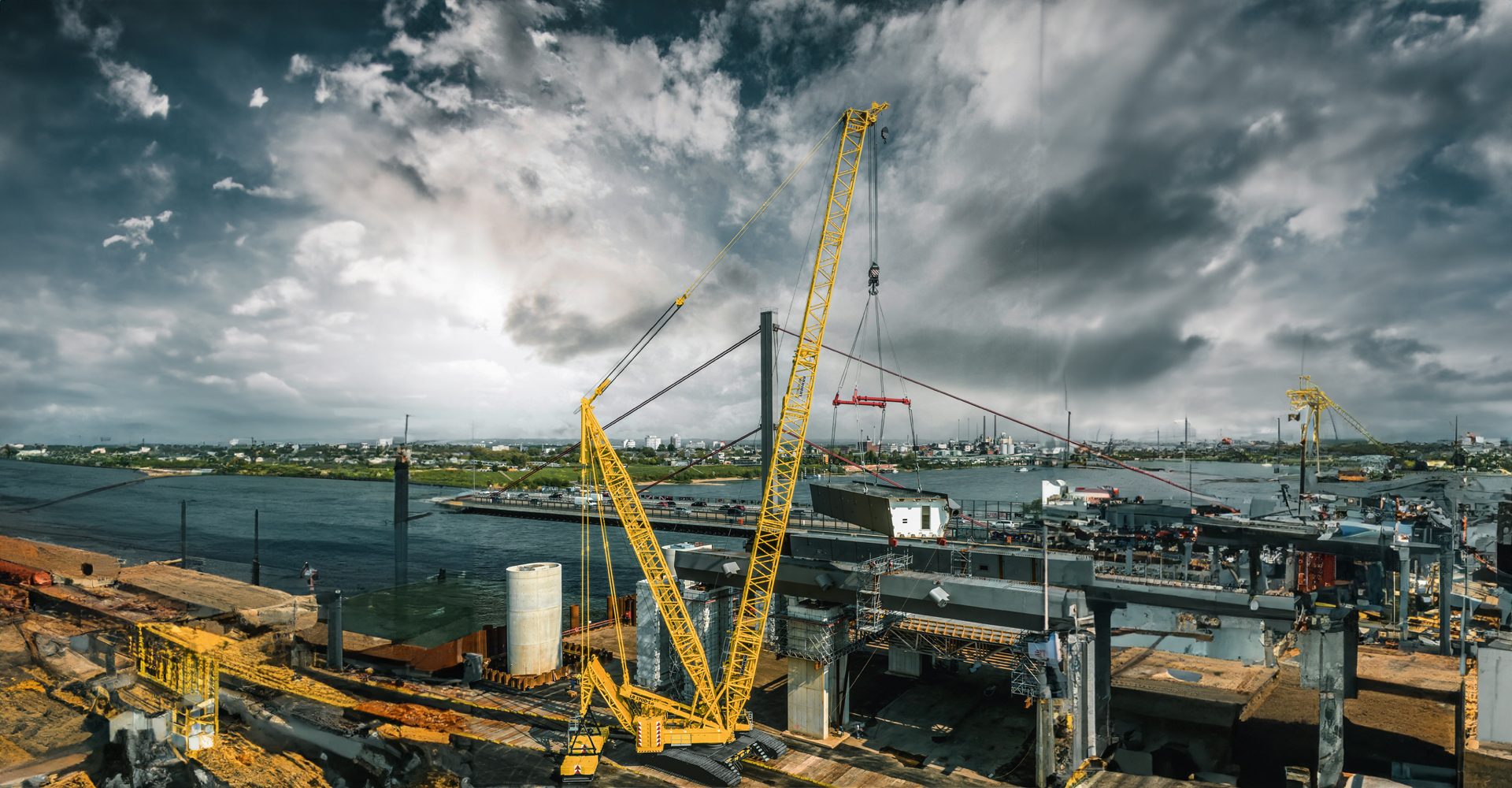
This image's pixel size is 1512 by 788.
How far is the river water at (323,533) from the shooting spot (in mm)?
93875

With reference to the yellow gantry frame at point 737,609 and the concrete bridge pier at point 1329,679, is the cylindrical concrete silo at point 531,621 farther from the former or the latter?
the concrete bridge pier at point 1329,679

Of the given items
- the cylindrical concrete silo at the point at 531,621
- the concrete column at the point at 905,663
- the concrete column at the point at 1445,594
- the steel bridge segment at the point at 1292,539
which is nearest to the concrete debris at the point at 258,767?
the cylindrical concrete silo at the point at 531,621

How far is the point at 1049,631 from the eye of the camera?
2592 centimetres

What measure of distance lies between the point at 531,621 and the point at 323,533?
330 ft

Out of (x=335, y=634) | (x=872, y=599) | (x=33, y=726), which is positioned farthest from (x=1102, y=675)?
(x=33, y=726)

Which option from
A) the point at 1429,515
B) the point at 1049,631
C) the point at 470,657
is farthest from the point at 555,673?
the point at 1429,515

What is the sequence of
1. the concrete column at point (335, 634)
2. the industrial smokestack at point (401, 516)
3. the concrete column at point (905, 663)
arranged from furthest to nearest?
the industrial smokestack at point (401, 516)
the concrete column at point (335, 634)
the concrete column at point (905, 663)

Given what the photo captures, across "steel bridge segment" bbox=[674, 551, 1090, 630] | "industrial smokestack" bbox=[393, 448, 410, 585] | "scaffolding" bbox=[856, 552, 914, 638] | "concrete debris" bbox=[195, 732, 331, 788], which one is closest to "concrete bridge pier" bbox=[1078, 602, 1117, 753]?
"steel bridge segment" bbox=[674, 551, 1090, 630]

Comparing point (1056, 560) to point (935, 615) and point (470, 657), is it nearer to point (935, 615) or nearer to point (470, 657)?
point (935, 615)

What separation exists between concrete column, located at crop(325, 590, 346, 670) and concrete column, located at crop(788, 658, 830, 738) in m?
26.5

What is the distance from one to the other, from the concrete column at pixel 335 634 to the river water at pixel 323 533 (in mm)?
14547

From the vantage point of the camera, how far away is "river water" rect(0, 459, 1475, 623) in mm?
93875

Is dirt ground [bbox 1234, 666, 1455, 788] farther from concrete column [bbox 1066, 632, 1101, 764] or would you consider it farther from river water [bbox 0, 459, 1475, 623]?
river water [bbox 0, 459, 1475, 623]

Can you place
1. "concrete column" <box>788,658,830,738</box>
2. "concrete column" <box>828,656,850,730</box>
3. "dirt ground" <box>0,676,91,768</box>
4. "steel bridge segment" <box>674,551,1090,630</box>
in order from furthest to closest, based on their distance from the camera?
1. "concrete column" <box>828,656,850,730</box>
2. "concrete column" <box>788,658,830,738</box>
3. "dirt ground" <box>0,676,91,768</box>
4. "steel bridge segment" <box>674,551,1090,630</box>
